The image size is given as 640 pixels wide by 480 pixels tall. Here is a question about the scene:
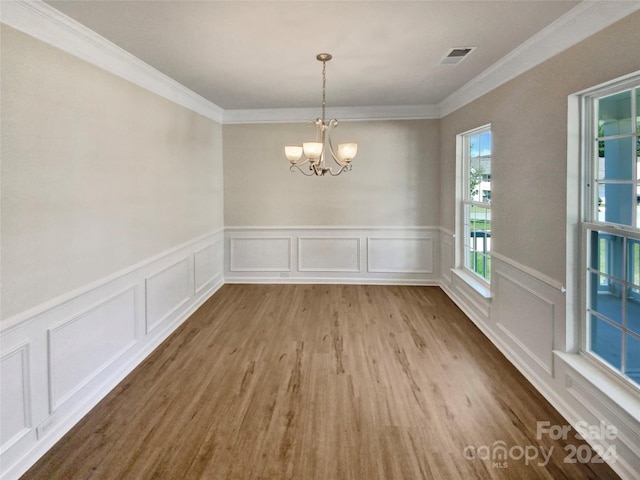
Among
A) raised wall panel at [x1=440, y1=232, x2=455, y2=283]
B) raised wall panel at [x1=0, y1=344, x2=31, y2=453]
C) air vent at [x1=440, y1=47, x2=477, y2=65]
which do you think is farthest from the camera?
raised wall panel at [x1=440, y1=232, x2=455, y2=283]

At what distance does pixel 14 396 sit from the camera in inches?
82.4

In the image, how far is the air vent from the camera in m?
3.13

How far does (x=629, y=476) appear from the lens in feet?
6.48

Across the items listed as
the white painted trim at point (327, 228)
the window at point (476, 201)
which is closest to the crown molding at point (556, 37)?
the window at point (476, 201)

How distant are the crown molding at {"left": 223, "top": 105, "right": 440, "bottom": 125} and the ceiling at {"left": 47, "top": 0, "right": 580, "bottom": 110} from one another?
130 centimetres

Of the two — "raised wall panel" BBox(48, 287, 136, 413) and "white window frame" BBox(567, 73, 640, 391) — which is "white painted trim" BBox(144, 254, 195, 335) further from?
"white window frame" BBox(567, 73, 640, 391)

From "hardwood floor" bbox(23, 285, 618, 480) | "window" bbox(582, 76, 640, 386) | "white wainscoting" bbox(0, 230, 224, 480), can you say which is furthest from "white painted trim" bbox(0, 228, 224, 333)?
→ "window" bbox(582, 76, 640, 386)

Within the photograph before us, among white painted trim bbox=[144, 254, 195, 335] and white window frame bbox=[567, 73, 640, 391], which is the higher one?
white window frame bbox=[567, 73, 640, 391]

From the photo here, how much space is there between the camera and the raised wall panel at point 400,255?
5.90 m

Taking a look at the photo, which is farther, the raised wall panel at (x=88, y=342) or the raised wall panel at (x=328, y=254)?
the raised wall panel at (x=328, y=254)

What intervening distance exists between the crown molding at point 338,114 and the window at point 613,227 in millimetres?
3315

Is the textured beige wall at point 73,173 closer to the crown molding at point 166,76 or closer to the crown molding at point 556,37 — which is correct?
the crown molding at point 166,76

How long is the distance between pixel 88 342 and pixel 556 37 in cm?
385

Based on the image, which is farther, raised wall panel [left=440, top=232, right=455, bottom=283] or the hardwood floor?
raised wall panel [left=440, top=232, right=455, bottom=283]
